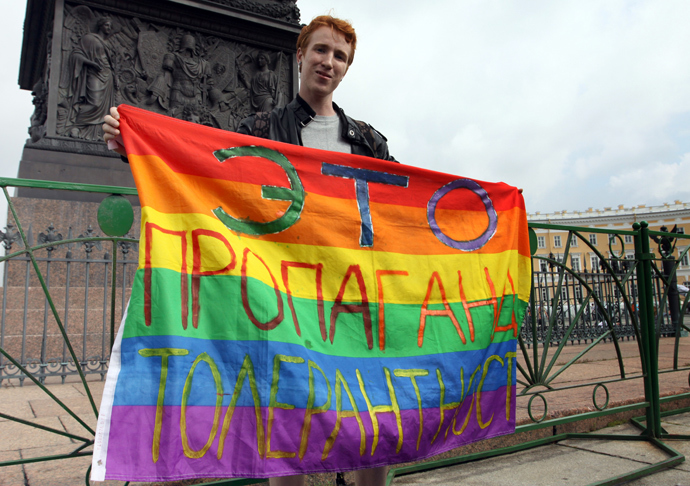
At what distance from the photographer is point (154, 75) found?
9.23 metres

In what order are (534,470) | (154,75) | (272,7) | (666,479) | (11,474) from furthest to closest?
(272,7)
(154,75)
(534,470)
(666,479)
(11,474)

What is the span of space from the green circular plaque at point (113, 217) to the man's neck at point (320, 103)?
0.88m

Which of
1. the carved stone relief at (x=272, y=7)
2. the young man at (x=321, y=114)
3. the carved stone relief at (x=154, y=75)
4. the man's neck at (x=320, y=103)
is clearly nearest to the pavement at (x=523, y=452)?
the young man at (x=321, y=114)

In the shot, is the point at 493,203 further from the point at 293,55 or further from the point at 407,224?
the point at 293,55

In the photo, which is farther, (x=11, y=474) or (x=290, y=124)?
(x=11, y=474)

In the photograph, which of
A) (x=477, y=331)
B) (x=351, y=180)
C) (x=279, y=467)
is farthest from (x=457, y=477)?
(x=351, y=180)

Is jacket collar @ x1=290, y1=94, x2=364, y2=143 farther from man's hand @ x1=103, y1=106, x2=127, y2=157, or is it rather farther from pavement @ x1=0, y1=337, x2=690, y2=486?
pavement @ x1=0, y1=337, x2=690, y2=486

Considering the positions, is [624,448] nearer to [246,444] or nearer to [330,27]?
[246,444]

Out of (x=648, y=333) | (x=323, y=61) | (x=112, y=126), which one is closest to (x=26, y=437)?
(x=112, y=126)

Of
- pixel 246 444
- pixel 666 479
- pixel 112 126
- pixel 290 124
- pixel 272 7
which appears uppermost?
pixel 272 7

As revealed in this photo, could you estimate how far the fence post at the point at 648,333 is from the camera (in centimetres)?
332

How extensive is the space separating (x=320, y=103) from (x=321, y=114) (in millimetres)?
64

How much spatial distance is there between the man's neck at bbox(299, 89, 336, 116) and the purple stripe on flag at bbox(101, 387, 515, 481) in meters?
1.18

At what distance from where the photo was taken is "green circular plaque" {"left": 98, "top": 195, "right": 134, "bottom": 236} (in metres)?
2.02
